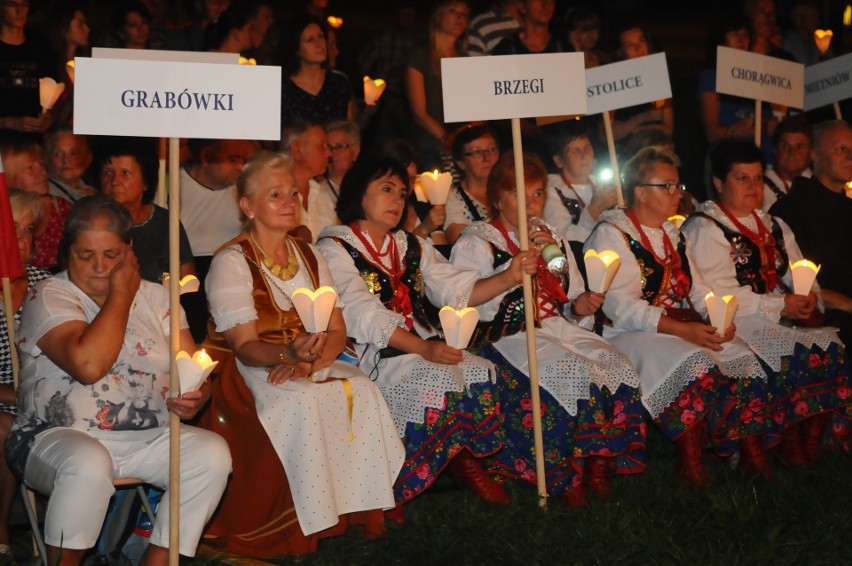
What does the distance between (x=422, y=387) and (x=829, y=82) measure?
14.0 ft

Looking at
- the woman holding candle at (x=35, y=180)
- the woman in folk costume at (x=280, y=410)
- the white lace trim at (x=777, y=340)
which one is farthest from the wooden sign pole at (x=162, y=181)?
the white lace trim at (x=777, y=340)

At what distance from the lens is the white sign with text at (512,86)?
5148 mm

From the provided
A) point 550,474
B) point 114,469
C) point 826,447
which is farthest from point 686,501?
point 114,469

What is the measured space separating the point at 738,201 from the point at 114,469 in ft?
12.0

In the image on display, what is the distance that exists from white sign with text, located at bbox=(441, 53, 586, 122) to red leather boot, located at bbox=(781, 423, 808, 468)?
2.10m

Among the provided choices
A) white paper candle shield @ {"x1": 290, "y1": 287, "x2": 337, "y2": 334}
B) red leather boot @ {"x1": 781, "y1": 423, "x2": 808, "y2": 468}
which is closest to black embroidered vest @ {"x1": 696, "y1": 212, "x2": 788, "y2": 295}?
red leather boot @ {"x1": 781, "y1": 423, "x2": 808, "y2": 468}

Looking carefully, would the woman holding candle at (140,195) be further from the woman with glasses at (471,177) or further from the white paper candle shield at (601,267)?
the white paper candle shield at (601,267)

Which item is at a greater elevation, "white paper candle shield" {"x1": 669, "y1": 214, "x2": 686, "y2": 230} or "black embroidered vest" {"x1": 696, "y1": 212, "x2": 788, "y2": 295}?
"white paper candle shield" {"x1": 669, "y1": 214, "x2": 686, "y2": 230}

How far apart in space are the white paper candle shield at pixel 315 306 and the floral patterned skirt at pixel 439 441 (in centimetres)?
94

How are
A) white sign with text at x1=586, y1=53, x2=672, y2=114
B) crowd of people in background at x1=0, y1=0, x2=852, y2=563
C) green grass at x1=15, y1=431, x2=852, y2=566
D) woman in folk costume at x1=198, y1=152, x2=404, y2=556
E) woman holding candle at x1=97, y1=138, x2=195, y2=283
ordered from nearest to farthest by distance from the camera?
1. crowd of people in background at x1=0, y1=0, x2=852, y2=563
2. green grass at x1=15, y1=431, x2=852, y2=566
3. woman in folk costume at x1=198, y1=152, x2=404, y2=556
4. woman holding candle at x1=97, y1=138, x2=195, y2=283
5. white sign with text at x1=586, y1=53, x2=672, y2=114

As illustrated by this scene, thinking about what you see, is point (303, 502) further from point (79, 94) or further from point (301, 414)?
point (79, 94)

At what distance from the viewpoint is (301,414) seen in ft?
15.9

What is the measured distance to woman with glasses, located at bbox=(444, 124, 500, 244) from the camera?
6.88 metres

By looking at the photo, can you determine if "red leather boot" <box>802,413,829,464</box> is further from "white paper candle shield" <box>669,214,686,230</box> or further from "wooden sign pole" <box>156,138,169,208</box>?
"wooden sign pole" <box>156,138,169,208</box>
